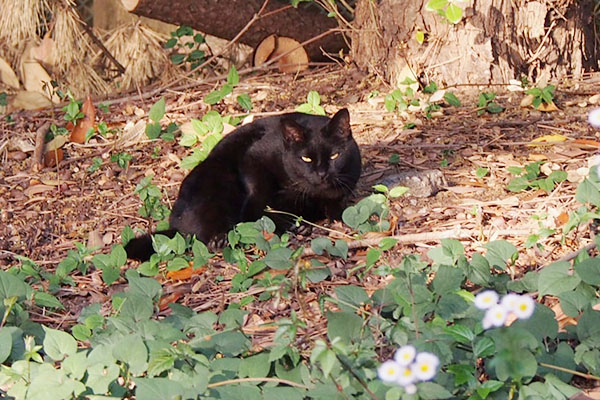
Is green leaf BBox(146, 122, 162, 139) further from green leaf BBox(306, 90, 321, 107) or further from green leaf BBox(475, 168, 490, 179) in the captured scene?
green leaf BBox(475, 168, 490, 179)

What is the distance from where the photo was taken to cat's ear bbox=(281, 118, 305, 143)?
3764mm

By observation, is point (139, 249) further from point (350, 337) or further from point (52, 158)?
point (52, 158)

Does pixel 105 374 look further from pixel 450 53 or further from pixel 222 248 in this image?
pixel 450 53

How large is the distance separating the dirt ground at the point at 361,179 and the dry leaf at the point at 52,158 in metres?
0.05

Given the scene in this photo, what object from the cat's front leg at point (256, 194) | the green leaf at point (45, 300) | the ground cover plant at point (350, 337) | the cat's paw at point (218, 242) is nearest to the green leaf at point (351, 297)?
the ground cover plant at point (350, 337)

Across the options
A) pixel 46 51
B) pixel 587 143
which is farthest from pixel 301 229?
pixel 46 51

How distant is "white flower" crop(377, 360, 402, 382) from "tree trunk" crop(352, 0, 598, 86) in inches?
117

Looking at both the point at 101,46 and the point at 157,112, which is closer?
the point at 157,112

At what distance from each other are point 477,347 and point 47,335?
122 centimetres

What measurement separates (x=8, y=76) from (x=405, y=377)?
590cm

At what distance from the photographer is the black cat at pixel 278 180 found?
3762 mm

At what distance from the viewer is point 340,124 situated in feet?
12.3

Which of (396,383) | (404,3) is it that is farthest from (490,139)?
(396,383)

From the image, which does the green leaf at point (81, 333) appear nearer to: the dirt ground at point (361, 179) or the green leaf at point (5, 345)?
the green leaf at point (5, 345)
